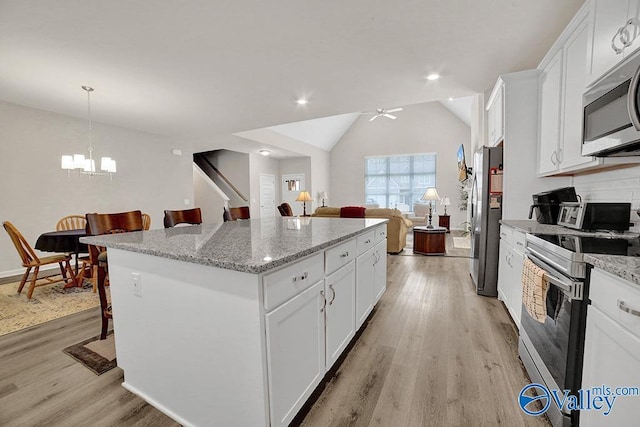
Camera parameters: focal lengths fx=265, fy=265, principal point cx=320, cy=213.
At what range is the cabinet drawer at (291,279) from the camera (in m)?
1.04

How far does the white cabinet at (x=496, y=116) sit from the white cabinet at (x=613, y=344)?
2290mm

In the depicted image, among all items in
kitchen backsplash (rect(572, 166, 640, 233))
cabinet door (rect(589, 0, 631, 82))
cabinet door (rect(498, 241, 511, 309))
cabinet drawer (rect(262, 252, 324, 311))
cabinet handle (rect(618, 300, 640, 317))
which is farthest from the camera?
cabinet door (rect(498, 241, 511, 309))

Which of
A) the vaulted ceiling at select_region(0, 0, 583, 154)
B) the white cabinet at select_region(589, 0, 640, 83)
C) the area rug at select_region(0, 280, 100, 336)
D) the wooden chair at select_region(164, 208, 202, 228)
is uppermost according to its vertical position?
the vaulted ceiling at select_region(0, 0, 583, 154)

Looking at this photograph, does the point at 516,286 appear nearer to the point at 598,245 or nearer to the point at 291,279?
the point at 598,245

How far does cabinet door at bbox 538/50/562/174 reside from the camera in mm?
2105

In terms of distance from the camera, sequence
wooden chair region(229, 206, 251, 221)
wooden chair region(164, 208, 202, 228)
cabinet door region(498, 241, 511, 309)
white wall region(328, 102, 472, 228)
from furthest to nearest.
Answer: white wall region(328, 102, 472, 228), wooden chair region(229, 206, 251, 221), wooden chair region(164, 208, 202, 228), cabinet door region(498, 241, 511, 309)

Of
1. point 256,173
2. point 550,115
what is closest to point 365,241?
point 550,115

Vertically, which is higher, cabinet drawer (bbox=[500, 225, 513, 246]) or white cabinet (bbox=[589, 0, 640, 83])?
white cabinet (bbox=[589, 0, 640, 83])

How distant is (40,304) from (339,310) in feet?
11.0

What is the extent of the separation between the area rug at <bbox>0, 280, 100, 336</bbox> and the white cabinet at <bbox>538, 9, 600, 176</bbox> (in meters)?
4.53

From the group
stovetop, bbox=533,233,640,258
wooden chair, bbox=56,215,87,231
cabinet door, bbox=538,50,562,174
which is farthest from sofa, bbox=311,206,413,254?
wooden chair, bbox=56,215,87,231

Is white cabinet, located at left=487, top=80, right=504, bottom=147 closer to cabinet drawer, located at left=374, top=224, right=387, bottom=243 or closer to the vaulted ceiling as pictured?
the vaulted ceiling

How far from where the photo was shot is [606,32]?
1435 mm

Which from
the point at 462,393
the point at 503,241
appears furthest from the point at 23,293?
the point at 503,241
